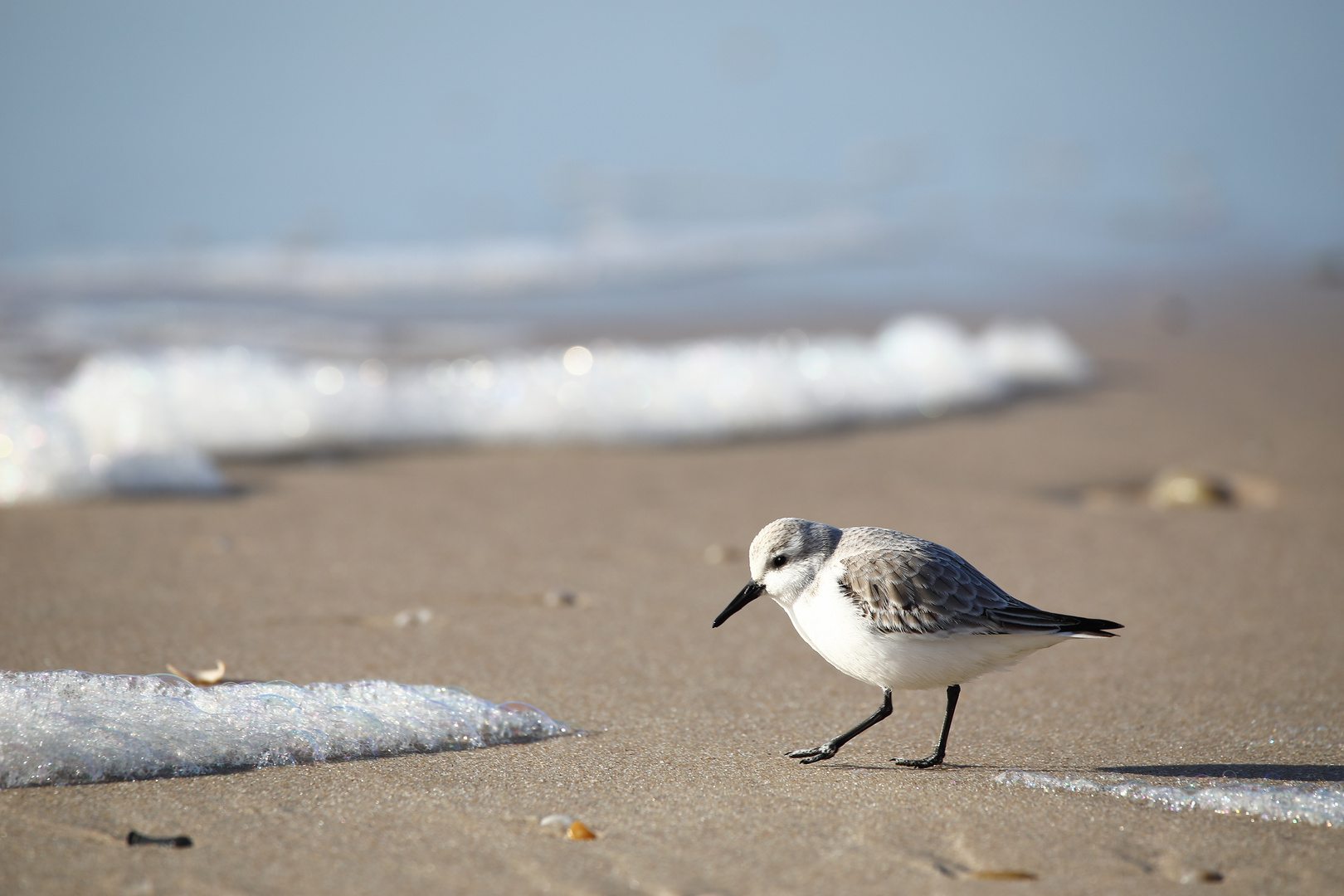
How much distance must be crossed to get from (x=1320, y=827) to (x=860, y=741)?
946 mm

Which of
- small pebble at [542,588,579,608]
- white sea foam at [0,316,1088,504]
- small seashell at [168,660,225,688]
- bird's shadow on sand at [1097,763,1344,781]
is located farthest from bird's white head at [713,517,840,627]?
white sea foam at [0,316,1088,504]

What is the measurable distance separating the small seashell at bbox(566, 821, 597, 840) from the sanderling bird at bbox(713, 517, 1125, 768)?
1.92 ft

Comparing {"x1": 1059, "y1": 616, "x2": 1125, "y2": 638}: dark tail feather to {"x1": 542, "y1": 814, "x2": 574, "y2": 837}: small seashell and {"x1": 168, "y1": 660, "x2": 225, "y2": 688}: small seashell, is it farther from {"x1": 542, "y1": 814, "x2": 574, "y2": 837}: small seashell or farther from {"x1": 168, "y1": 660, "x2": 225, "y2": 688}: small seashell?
{"x1": 168, "y1": 660, "x2": 225, "y2": 688}: small seashell

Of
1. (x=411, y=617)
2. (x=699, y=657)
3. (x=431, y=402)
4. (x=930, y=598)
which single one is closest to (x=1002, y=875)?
(x=930, y=598)

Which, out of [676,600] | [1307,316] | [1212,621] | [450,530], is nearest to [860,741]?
[676,600]

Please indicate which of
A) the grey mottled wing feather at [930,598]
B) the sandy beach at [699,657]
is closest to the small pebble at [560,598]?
the sandy beach at [699,657]

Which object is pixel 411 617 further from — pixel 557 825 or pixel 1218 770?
pixel 1218 770

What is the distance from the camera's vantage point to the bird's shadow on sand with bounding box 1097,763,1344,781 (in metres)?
2.41

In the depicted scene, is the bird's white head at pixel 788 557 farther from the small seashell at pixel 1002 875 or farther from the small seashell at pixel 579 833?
the small seashell at pixel 1002 875

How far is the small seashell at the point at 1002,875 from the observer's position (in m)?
1.95

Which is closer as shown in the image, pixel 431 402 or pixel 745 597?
pixel 745 597

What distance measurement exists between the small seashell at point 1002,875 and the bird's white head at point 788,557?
2.56ft

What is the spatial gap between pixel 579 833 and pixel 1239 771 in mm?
1423

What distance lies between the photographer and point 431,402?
5980mm
